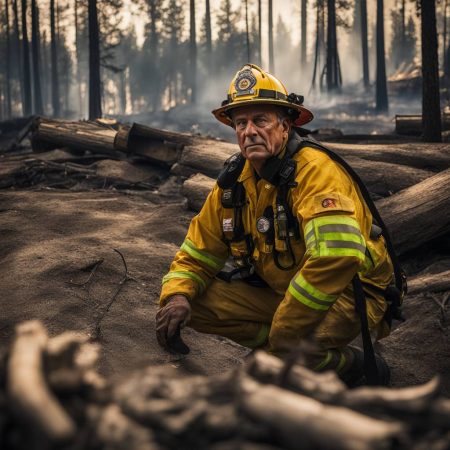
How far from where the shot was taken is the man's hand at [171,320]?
128 inches

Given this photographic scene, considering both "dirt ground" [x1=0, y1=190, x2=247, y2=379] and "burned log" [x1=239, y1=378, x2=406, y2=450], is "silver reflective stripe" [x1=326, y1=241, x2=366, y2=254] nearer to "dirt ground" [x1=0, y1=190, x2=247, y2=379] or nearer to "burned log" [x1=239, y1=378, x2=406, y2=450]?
"dirt ground" [x1=0, y1=190, x2=247, y2=379]

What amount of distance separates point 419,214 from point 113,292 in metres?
2.76

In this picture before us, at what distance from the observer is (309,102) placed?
3462cm

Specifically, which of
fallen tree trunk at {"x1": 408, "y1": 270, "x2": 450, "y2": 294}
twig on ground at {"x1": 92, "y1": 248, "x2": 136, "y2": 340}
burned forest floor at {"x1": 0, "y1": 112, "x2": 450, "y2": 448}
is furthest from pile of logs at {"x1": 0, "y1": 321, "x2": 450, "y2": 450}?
fallen tree trunk at {"x1": 408, "y1": 270, "x2": 450, "y2": 294}

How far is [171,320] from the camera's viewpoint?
3.27 metres

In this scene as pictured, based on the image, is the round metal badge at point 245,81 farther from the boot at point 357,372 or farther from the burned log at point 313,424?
the burned log at point 313,424

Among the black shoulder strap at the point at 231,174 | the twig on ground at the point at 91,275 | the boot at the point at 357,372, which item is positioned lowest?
the boot at the point at 357,372

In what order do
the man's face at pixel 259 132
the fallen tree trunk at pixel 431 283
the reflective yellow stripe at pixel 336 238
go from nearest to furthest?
the reflective yellow stripe at pixel 336 238 < the man's face at pixel 259 132 < the fallen tree trunk at pixel 431 283

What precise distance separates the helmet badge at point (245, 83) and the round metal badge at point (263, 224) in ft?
2.58

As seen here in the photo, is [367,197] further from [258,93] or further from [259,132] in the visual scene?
[258,93]

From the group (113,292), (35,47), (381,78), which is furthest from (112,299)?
(35,47)

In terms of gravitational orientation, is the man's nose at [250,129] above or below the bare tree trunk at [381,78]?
below

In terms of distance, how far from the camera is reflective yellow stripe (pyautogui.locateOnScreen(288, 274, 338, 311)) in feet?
9.57

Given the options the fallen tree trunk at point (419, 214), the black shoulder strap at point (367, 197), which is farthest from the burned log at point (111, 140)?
the black shoulder strap at point (367, 197)
